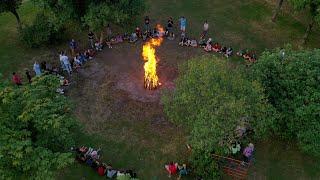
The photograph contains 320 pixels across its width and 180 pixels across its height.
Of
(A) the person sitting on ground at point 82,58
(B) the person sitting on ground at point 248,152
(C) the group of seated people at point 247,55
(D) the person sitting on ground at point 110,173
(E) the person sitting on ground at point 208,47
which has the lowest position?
(D) the person sitting on ground at point 110,173

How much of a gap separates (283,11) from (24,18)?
1038 inches

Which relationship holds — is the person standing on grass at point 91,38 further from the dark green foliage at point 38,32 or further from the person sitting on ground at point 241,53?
the person sitting on ground at point 241,53

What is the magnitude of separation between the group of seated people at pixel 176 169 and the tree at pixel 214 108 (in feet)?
3.04

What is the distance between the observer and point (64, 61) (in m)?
36.7

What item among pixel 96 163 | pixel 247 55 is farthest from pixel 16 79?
pixel 247 55

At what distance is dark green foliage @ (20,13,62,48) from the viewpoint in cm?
3950

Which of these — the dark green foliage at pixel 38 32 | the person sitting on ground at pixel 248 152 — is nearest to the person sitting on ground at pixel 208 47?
the person sitting on ground at pixel 248 152

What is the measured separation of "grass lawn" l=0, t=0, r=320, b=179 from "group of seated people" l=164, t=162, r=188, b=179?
1.79 feet

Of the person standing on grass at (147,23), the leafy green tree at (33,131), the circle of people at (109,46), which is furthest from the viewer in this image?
the person standing on grass at (147,23)

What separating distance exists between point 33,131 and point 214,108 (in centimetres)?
1071

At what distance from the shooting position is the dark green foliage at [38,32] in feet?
130

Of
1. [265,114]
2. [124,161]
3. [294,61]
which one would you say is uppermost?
[294,61]

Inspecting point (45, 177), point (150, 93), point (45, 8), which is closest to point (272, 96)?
point (150, 93)

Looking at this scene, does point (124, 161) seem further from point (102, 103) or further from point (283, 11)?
point (283, 11)
